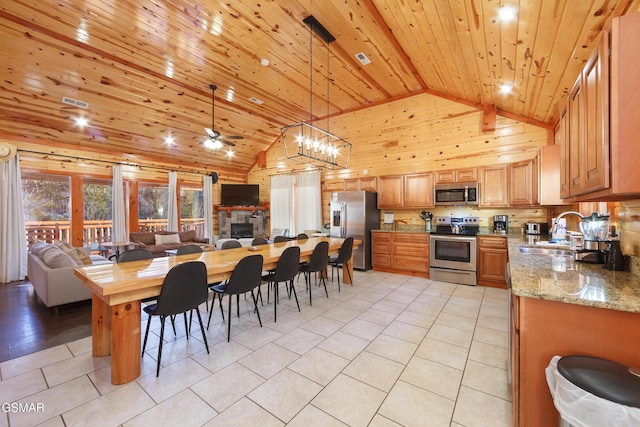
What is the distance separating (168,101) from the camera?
17.0ft

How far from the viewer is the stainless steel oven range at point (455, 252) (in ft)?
15.0

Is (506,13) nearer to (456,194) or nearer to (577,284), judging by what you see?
(577,284)

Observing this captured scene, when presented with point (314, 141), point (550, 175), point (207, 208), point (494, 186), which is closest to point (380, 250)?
point (494, 186)

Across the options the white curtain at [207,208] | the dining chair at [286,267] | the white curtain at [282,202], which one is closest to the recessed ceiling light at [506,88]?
the dining chair at [286,267]

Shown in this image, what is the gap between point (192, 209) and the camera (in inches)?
307

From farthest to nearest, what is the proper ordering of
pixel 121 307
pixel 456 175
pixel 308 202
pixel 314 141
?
pixel 308 202, pixel 456 175, pixel 314 141, pixel 121 307

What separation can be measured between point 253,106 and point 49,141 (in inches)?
156

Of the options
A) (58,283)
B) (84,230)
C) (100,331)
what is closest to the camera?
(100,331)

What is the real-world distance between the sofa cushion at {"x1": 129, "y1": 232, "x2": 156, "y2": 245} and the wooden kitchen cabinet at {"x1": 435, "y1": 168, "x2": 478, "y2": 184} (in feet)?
21.1

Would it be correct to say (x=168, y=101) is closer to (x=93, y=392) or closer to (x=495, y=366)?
(x=93, y=392)

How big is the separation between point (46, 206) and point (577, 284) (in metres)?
8.12

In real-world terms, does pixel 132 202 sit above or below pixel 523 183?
below

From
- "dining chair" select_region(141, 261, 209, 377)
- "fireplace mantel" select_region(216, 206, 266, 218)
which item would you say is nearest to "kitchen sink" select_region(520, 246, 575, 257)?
"dining chair" select_region(141, 261, 209, 377)

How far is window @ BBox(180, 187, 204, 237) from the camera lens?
24.8ft
